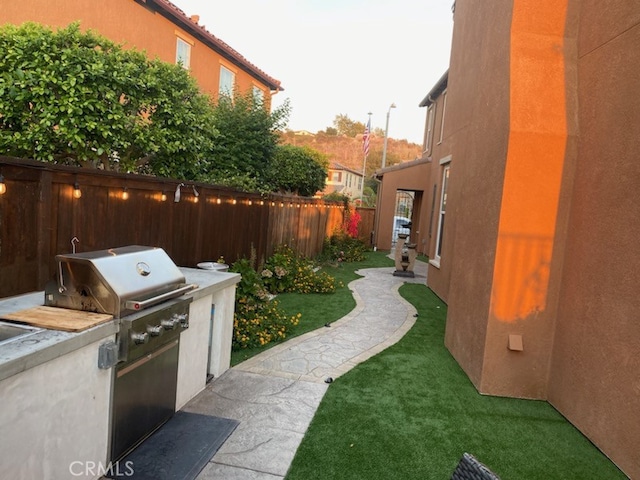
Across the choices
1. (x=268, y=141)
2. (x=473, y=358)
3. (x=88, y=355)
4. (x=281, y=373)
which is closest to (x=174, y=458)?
(x=88, y=355)

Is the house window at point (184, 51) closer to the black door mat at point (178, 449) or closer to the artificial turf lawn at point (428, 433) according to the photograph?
the artificial turf lawn at point (428, 433)

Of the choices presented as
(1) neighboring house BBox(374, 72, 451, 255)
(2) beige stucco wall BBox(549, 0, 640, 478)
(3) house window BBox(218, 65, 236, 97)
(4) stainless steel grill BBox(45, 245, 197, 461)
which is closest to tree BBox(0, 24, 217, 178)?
(4) stainless steel grill BBox(45, 245, 197, 461)

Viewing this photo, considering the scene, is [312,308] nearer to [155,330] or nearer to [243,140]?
[243,140]

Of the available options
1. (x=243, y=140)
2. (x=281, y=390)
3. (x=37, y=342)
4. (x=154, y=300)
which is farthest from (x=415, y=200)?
(x=37, y=342)

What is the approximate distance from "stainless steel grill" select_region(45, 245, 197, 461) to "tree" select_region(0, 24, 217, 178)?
8.60 ft

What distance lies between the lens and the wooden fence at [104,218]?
3369 millimetres

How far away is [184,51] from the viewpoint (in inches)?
503

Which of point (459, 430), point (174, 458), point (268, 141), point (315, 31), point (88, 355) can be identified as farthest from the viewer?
point (315, 31)

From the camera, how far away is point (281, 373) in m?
4.91

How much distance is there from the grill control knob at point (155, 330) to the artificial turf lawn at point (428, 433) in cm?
142

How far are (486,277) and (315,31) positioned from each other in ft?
50.3

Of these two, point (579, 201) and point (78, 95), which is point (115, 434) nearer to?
point (78, 95)

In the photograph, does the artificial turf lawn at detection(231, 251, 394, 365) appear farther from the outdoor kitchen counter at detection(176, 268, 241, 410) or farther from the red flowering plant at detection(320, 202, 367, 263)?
the red flowering plant at detection(320, 202, 367, 263)

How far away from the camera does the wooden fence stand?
3369mm
